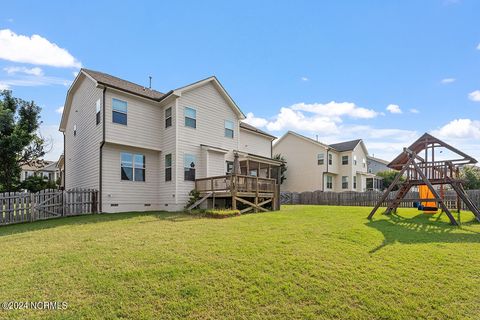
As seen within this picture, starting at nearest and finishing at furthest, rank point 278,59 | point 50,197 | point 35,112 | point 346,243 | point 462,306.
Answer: point 462,306 → point 346,243 → point 50,197 → point 278,59 → point 35,112

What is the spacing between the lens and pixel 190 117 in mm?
17281

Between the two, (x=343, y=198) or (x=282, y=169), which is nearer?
(x=343, y=198)

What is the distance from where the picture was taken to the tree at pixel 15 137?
19938 mm

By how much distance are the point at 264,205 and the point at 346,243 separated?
1000cm

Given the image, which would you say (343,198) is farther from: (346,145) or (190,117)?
(190,117)

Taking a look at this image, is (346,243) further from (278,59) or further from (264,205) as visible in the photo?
(278,59)

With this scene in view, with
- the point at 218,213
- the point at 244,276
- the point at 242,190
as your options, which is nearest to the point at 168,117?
the point at 242,190

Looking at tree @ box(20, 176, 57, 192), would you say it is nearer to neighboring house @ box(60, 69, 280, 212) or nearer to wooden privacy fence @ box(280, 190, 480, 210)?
neighboring house @ box(60, 69, 280, 212)

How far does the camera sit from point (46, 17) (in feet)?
38.9

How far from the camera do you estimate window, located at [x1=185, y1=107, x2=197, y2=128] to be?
1708 centimetres

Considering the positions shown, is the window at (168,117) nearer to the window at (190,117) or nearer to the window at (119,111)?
the window at (190,117)

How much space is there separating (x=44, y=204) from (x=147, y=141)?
603 cm

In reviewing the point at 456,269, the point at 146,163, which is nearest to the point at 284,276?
the point at 456,269

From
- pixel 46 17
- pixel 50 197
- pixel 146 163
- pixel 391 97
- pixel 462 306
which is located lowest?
pixel 462 306
